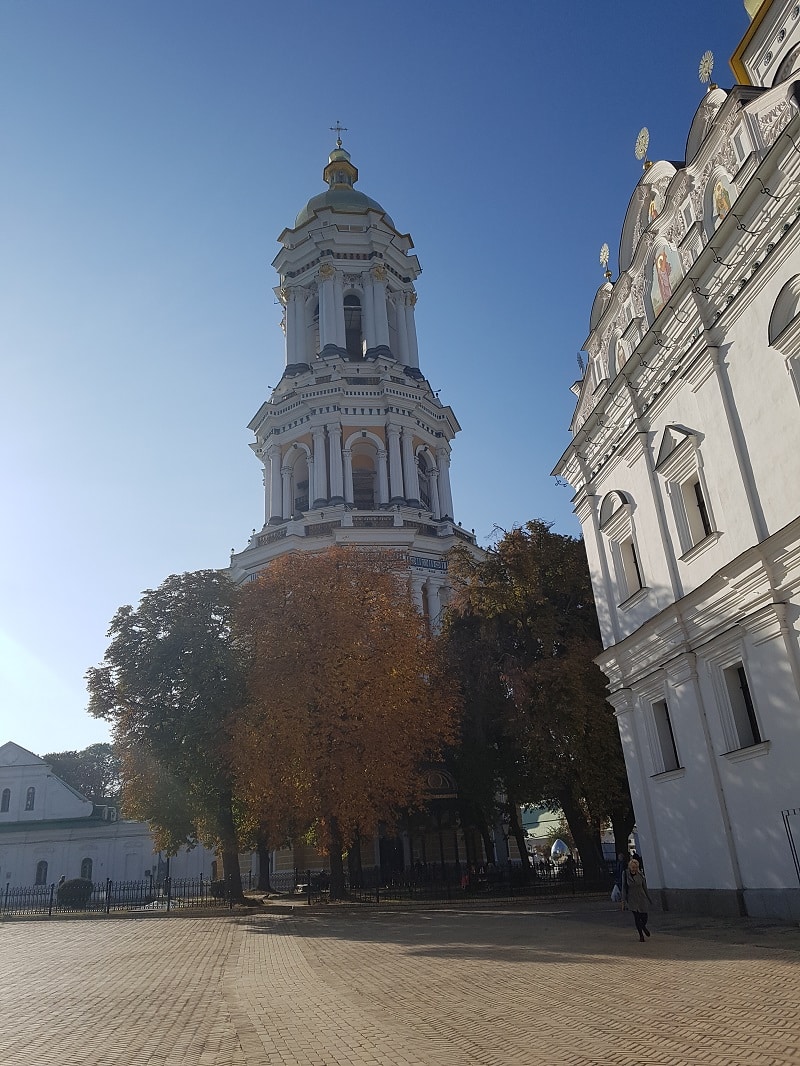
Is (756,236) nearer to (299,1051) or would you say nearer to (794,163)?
(794,163)

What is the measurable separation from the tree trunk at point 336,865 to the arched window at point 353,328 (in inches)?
1298

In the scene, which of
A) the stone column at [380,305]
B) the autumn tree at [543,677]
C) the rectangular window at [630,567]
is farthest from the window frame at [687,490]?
the stone column at [380,305]

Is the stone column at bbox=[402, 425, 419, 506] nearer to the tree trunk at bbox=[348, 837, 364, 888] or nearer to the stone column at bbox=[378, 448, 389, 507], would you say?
the stone column at bbox=[378, 448, 389, 507]

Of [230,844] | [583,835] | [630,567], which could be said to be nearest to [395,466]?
[230,844]

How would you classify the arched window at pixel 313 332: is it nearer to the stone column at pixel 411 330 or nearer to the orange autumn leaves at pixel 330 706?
the stone column at pixel 411 330

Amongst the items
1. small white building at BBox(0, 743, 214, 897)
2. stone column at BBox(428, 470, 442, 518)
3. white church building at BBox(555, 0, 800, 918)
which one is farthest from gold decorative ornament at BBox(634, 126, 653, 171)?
small white building at BBox(0, 743, 214, 897)

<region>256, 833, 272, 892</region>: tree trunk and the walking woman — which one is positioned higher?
<region>256, 833, 272, 892</region>: tree trunk

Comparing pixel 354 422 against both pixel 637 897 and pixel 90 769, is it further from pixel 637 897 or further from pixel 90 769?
pixel 90 769

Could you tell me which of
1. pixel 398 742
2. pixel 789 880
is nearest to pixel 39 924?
pixel 398 742

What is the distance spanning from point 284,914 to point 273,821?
2712mm

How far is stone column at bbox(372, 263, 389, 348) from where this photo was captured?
1981 inches

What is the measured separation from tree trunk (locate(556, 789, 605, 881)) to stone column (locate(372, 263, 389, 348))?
30.3 meters

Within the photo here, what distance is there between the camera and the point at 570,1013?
8.41m

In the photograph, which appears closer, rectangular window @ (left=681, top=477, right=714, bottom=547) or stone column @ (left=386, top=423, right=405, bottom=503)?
rectangular window @ (left=681, top=477, right=714, bottom=547)
